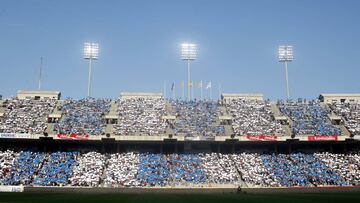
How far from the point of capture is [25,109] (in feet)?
256

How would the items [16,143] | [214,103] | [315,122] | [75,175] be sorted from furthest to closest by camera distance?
[214,103], [315,122], [16,143], [75,175]

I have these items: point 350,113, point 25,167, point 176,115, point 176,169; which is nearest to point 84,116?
point 25,167

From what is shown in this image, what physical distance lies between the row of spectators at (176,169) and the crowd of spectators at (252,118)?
4.28 m

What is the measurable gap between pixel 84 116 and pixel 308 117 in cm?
4204

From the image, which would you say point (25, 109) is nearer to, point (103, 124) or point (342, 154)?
point (103, 124)

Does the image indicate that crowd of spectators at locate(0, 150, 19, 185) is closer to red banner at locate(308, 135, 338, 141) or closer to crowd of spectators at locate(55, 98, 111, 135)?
crowd of spectators at locate(55, 98, 111, 135)

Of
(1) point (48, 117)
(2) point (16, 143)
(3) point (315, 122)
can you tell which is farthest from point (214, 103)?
(2) point (16, 143)

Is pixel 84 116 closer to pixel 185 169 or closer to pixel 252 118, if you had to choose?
pixel 185 169

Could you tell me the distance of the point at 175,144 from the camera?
241ft

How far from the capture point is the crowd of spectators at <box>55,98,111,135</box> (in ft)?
234

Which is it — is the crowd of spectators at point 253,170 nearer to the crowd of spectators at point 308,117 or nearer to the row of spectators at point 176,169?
the row of spectators at point 176,169

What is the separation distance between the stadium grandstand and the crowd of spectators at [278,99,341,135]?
0.64 feet

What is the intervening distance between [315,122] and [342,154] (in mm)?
7431

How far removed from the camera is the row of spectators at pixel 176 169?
62.9 metres
